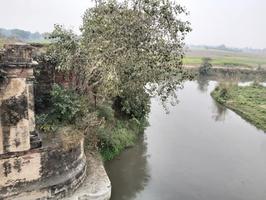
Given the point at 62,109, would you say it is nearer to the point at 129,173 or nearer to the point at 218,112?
the point at 129,173

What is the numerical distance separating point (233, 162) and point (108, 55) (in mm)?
7040

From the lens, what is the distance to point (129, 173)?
12453 millimetres

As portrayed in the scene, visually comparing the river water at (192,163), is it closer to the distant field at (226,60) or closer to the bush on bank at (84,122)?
the bush on bank at (84,122)

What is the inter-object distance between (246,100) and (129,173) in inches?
720

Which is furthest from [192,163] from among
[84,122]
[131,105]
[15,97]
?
[15,97]

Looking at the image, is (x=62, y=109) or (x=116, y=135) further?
(x=116, y=135)

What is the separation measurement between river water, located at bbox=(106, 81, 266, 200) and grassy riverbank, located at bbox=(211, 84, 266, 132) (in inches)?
60.4

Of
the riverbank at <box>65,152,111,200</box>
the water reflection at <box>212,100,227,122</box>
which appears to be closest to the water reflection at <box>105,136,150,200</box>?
the riverbank at <box>65,152,111,200</box>

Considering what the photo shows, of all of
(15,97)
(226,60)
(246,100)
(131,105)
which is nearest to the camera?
(15,97)

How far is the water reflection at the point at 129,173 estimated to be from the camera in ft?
36.3

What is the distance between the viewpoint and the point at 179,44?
36.9 ft

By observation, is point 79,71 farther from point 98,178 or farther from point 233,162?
point 233,162

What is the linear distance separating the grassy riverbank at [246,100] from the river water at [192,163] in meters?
1.53

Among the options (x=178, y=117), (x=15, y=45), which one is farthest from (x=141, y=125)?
(x=15, y=45)
